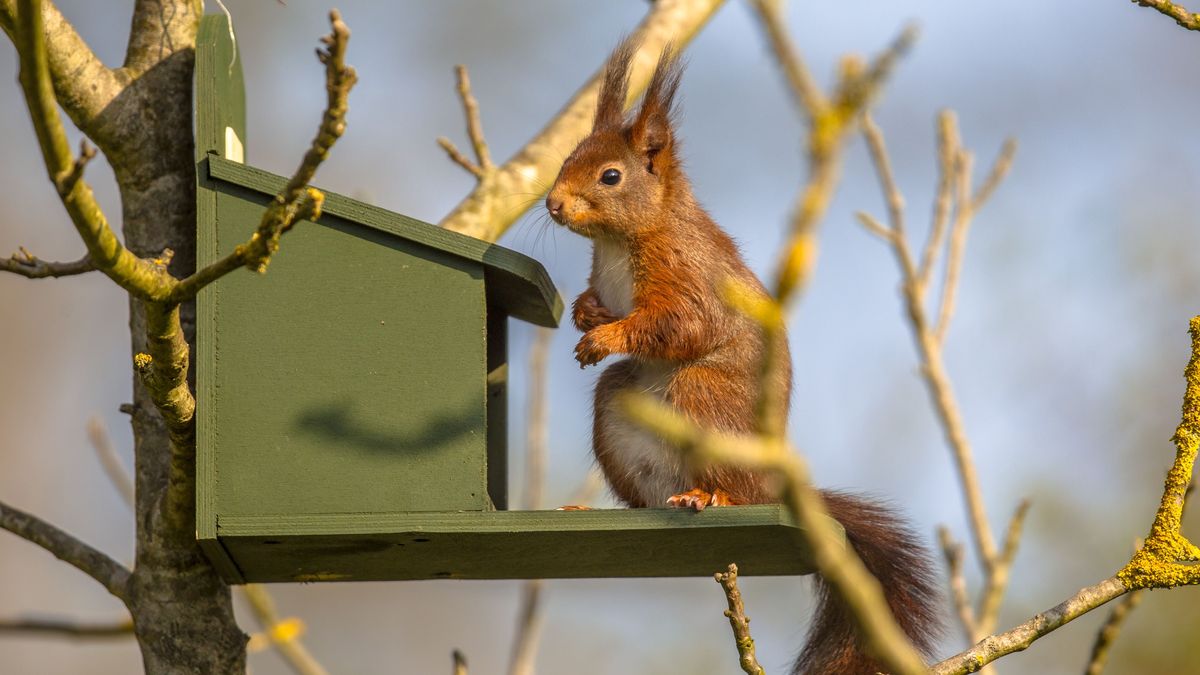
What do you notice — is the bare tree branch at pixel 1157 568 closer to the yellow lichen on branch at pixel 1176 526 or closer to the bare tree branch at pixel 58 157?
the yellow lichen on branch at pixel 1176 526

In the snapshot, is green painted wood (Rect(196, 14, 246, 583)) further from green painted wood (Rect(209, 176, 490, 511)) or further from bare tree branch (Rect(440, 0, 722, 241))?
bare tree branch (Rect(440, 0, 722, 241))

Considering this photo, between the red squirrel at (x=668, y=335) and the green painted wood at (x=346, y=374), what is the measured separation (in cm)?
47

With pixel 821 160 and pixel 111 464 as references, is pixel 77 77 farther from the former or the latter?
pixel 821 160

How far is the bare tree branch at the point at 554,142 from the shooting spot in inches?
166

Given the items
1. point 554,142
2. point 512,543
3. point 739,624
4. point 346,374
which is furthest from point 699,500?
point 554,142

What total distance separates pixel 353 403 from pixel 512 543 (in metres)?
0.47

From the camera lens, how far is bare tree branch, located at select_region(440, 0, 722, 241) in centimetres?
421

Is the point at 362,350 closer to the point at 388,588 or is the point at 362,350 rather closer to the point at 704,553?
the point at 704,553

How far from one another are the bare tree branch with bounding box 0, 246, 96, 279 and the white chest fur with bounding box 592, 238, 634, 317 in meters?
1.36

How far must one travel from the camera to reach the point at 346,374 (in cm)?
324

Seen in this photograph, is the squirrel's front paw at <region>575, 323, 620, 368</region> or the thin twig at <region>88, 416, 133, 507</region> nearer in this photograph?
the squirrel's front paw at <region>575, 323, 620, 368</region>

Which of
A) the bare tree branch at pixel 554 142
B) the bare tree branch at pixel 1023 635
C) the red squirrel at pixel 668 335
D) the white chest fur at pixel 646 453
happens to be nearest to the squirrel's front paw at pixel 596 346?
the red squirrel at pixel 668 335

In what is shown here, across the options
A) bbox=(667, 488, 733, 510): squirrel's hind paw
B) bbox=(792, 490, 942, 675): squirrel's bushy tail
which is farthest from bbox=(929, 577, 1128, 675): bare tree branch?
bbox=(792, 490, 942, 675): squirrel's bushy tail

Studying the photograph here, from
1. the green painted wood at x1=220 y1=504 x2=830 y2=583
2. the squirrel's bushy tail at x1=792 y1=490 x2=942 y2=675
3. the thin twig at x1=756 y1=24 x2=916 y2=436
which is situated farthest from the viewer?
the squirrel's bushy tail at x1=792 y1=490 x2=942 y2=675
